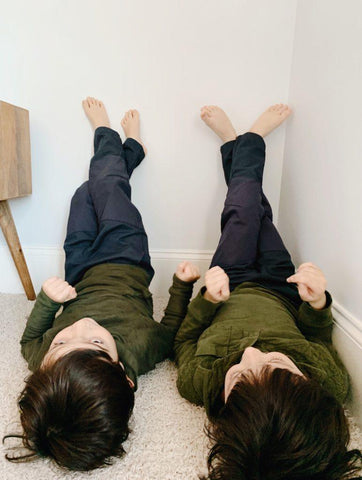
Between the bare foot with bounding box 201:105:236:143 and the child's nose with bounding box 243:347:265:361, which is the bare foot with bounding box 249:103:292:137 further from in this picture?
the child's nose with bounding box 243:347:265:361

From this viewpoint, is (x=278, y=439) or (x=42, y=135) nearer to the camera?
(x=278, y=439)

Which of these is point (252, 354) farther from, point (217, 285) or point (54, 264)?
point (54, 264)

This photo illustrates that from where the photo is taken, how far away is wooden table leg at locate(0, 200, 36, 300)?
127 centimetres

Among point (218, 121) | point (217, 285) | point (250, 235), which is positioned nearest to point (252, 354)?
point (217, 285)

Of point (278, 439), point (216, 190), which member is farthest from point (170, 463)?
point (216, 190)

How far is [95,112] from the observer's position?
1.30 m

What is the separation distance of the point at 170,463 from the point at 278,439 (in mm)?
237

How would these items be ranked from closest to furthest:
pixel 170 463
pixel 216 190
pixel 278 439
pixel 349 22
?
pixel 278 439 → pixel 170 463 → pixel 349 22 → pixel 216 190

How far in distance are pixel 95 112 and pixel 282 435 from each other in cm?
114

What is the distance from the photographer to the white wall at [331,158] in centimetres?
86

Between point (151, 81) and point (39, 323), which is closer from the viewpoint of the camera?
point (39, 323)

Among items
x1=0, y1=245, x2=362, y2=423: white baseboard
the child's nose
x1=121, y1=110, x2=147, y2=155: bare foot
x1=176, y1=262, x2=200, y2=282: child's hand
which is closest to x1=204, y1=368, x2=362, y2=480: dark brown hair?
the child's nose

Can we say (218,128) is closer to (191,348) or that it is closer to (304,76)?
(304,76)

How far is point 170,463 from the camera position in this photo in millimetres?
667
